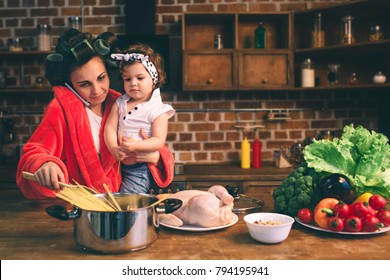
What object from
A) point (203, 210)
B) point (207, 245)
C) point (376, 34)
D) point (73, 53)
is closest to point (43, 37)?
point (73, 53)

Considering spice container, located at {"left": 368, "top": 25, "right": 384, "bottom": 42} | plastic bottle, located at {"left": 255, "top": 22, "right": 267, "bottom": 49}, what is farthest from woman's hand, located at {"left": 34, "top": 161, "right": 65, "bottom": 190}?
spice container, located at {"left": 368, "top": 25, "right": 384, "bottom": 42}

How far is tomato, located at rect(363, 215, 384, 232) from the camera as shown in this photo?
131cm

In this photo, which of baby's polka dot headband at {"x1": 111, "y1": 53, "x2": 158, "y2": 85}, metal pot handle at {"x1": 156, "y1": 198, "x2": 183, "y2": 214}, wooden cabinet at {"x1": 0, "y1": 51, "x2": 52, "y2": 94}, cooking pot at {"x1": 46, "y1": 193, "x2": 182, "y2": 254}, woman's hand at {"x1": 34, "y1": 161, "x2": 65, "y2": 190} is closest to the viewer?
cooking pot at {"x1": 46, "y1": 193, "x2": 182, "y2": 254}

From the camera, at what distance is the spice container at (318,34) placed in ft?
11.0

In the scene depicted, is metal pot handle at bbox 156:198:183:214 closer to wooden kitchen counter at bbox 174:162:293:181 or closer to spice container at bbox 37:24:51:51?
wooden kitchen counter at bbox 174:162:293:181

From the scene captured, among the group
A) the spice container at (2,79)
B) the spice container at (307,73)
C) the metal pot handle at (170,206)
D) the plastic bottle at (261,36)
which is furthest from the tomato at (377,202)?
the spice container at (2,79)

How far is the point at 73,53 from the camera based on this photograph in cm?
163

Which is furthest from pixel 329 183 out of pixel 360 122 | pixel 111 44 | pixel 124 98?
pixel 360 122

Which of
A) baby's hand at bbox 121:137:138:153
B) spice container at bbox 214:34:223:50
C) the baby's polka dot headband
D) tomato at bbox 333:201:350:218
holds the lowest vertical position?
tomato at bbox 333:201:350:218

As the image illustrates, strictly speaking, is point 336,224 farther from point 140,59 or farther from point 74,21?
point 74,21

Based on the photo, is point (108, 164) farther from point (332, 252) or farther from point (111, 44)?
point (332, 252)

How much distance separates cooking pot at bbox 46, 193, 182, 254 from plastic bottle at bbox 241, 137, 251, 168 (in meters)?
2.22

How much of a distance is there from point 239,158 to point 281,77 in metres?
0.76

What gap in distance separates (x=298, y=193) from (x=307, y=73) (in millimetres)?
2097
